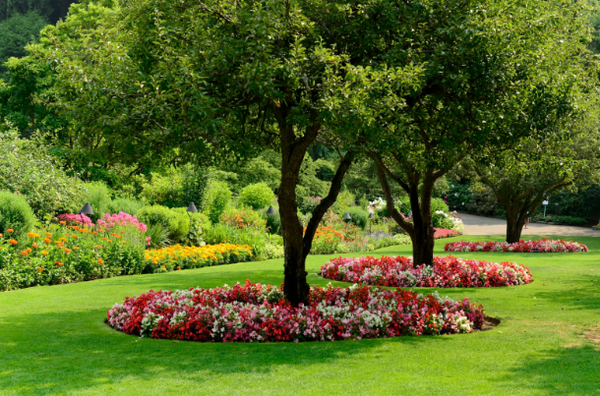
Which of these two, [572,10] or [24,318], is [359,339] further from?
[572,10]

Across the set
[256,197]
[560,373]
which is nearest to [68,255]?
[560,373]

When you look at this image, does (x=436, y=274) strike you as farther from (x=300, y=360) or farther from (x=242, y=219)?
(x=242, y=219)

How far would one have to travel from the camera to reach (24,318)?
835 centimetres

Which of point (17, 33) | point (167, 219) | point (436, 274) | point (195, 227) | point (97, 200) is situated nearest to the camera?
point (436, 274)

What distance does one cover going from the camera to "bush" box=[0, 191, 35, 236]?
1212cm

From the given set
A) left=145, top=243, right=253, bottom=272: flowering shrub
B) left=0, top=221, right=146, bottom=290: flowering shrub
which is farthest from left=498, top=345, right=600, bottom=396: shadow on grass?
left=145, top=243, right=253, bottom=272: flowering shrub

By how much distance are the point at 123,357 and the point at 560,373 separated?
4.51 m

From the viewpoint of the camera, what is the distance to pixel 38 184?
1480cm

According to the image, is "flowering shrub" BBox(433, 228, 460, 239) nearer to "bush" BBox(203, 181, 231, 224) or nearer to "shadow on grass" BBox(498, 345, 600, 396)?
"bush" BBox(203, 181, 231, 224)

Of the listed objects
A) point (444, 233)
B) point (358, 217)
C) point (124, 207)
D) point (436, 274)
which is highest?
point (124, 207)

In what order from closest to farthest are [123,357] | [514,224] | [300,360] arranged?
1. [300,360]
2. [123,357]
3. [514,224]

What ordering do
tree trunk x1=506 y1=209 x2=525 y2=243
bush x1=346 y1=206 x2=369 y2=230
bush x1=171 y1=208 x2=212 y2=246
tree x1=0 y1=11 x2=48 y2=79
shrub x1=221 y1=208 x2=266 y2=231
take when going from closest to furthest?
bush x1=171 y1=208 x2=212 y2=246, shrub x1=221 y1=208 x2=266 y2=231, tree trunk x1=506 y1=209 x2=525 y2=243, bush x1=346 y1=206 x2=369 y2=230, tree x1=0 y1=11 x2=48 y2=79

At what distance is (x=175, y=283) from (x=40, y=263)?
2.75 metres

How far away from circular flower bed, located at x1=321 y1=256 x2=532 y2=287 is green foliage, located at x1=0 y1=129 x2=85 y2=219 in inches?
291
